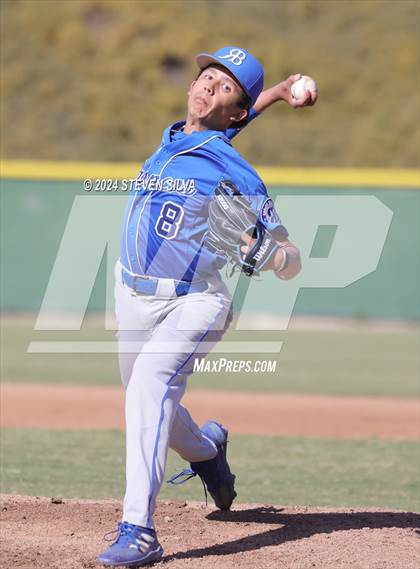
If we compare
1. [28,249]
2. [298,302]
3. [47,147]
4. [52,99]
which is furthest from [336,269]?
[52,99]

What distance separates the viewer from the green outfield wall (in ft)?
52.6

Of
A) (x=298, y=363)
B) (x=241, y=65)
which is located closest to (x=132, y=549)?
(x=241, y=65)

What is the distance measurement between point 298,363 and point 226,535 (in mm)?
8711

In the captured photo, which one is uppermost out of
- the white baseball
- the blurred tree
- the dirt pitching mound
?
the white baseball

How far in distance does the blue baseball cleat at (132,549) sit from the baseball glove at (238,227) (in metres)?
1.03

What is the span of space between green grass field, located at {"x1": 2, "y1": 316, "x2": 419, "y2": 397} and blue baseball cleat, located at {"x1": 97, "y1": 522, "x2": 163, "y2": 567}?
7004mm

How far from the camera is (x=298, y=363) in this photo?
1298cm

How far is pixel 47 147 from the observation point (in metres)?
27.1

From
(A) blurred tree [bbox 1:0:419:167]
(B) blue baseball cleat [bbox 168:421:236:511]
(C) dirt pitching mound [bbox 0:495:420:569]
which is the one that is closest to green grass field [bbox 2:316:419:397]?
(C) dirt pitching mound [bbox 0:495:420:569]

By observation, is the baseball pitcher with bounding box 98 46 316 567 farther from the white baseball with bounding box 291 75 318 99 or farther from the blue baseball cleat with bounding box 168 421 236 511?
Answer: the blue baseball cleat with bounding box 168 421 236 511

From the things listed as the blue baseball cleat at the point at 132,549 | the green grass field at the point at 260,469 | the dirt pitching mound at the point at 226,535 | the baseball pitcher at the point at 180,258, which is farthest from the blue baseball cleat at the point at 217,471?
the green grass field at the point at 260,469

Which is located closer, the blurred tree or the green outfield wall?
the green outfield wall

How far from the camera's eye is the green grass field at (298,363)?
11.1 m

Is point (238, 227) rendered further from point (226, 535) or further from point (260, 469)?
point (260, 469)
